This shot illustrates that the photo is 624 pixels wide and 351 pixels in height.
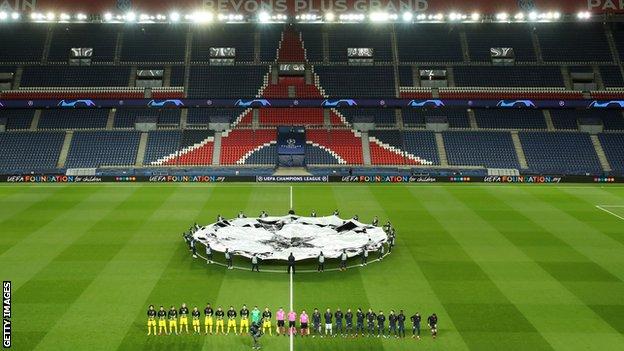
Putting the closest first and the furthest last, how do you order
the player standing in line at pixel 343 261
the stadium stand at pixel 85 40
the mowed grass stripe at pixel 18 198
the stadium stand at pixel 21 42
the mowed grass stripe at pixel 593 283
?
1. the mowed grass stripe at pixel 593 283
2. the player standing in line at pixel 343 261
3. the mowed grass stripe at pixel 18 198
4. the stadium stand at pixel 21 42
5. the stadium stand at pixel 85 40

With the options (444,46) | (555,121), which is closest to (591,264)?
(555,121)

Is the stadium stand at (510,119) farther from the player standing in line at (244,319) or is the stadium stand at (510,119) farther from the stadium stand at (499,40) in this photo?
the player standing in line at (244,319)

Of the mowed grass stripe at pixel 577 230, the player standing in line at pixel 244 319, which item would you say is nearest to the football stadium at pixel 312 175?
the player standing in line at pixel 244 319

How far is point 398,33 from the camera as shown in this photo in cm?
6675

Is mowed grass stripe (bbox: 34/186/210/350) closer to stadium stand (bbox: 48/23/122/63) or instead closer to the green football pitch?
the green football pitch

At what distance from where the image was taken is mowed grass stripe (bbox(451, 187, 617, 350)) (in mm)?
19953

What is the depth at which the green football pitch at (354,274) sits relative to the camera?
784 inches

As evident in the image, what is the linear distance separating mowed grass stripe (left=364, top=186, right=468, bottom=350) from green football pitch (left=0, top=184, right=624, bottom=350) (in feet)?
0.28

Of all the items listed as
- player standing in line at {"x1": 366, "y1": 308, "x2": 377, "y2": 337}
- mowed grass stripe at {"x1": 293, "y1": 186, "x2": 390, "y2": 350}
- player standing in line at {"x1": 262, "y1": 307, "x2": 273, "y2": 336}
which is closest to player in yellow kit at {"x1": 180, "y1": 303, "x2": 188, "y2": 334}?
player standing in line at {"x1": 262, "y1": 307, "x2": 273, "y2": 336}

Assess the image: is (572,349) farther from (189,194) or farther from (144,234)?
(189,194)

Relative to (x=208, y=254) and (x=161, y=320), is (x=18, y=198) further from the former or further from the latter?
(x=161, y=320)

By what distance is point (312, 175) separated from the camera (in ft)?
173

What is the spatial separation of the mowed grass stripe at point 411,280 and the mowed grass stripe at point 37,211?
2150cm
